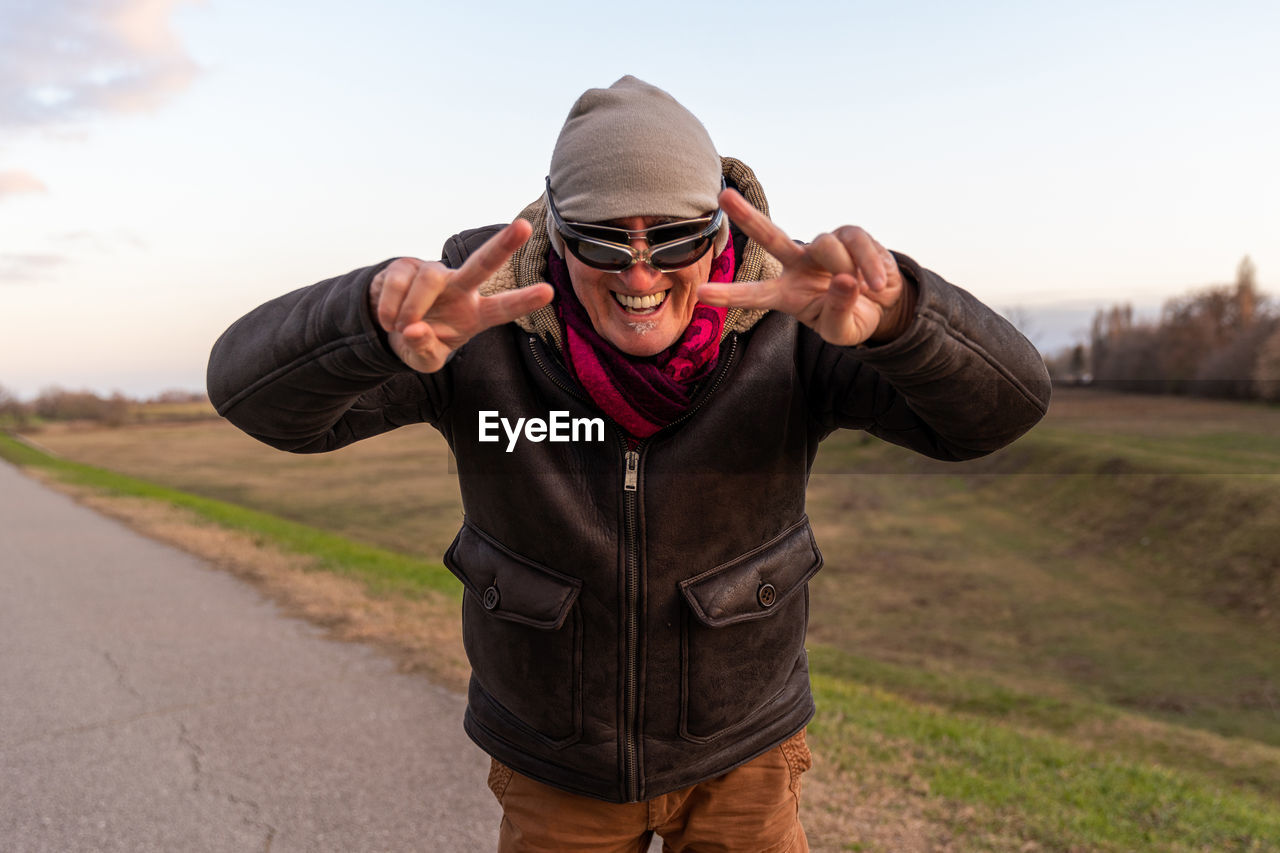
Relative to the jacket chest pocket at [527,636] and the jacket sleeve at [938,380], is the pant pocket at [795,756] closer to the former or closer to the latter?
the jacket chest pocket at [527,636]

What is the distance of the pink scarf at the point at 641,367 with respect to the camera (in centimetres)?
200

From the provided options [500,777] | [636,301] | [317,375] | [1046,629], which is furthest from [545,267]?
[1046,629]

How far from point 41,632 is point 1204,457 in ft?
84.9

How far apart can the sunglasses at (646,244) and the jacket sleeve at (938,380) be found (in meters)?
0.37

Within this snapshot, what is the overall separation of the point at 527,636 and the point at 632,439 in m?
0.51

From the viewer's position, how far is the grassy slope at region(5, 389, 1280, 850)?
176 inches

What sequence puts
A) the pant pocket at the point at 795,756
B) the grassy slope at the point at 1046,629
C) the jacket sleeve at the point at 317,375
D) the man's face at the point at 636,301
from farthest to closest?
the grassy slope at the point at 1046,629, the pant pocket at the point at 795,756, the man's face at the point at 636,301, the jacket sleeve at the point at 317,375

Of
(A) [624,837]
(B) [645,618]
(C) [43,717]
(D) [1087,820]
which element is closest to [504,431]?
(B) [645,618]

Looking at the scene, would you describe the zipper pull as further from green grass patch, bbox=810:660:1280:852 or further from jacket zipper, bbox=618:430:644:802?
green grass patch, bbox=810:660:1280:852

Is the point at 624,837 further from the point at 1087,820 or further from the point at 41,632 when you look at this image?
the point at 41,632

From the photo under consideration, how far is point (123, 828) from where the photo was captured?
3.90 meters

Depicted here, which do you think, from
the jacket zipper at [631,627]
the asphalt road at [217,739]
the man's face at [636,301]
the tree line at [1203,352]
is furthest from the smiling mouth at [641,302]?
the tree line at [1203,352]

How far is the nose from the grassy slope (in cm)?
295

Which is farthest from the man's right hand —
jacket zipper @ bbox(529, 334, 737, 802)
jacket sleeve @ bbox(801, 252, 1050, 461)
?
jacket sleeve @ bbox(801, 252, 1050, 461)
